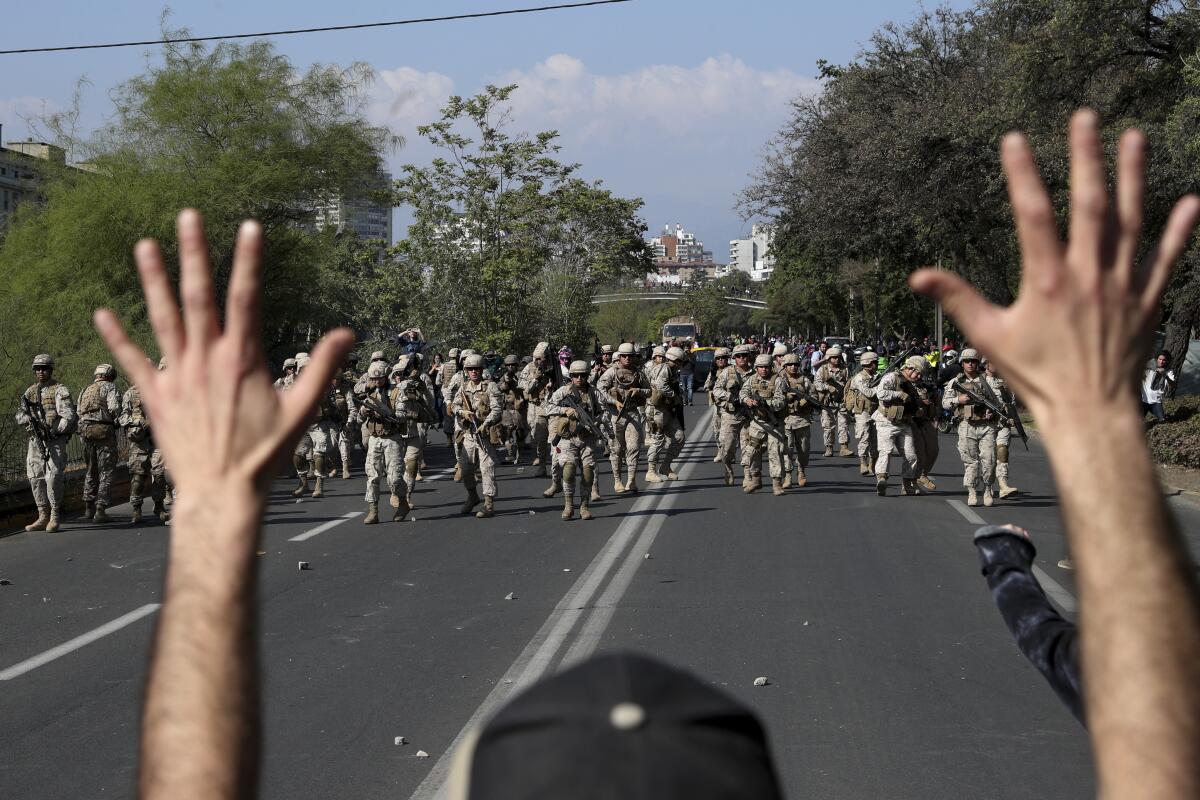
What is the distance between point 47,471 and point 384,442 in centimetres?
365

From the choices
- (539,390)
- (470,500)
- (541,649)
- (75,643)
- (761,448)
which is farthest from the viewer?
(539,390)

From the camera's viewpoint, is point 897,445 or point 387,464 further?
point 897,445

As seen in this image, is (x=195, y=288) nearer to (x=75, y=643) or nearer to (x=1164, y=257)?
(x=1164, y=257)

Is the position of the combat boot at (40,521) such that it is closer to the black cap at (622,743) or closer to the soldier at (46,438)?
the soldier at (46,438)

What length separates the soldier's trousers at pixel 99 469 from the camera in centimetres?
1523

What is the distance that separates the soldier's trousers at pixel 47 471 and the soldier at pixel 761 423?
8139mm

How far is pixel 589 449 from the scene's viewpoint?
15.3 m

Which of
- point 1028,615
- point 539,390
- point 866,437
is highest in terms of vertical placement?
point 539,390

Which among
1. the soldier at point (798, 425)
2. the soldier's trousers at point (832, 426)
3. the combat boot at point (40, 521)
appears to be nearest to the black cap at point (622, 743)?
the combat boot at point (40, 521)

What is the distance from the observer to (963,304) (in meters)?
1.38

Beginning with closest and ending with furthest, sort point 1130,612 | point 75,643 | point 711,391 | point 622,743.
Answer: point 622,743 → point 1130,612 → point 75,643 → point 711,391

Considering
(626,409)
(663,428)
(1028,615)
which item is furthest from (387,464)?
(1028,615)

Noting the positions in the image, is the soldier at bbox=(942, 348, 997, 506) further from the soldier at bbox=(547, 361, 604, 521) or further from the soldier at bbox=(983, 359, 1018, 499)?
the soldier at bbox=(547, 361, 604, 521)

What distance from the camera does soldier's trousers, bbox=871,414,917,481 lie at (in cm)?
1638
